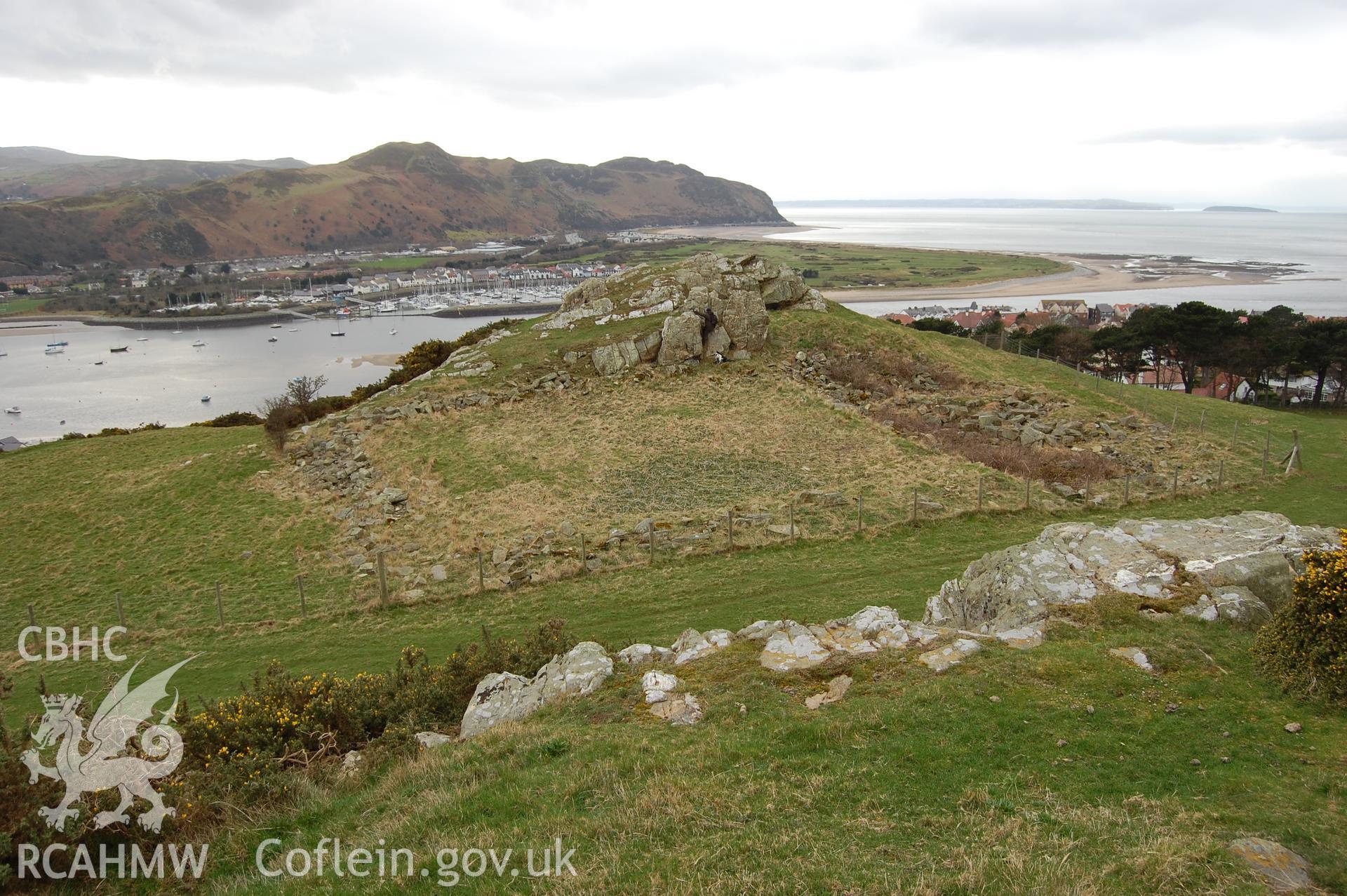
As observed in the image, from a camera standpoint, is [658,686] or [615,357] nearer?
[658,686]

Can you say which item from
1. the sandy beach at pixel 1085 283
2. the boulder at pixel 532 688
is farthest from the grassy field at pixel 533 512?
the sandy beach at pixel 1085 283

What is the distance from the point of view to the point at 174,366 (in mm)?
87250

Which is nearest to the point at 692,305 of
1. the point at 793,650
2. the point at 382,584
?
the point at 382,584

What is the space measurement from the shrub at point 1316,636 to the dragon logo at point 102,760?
575 inches

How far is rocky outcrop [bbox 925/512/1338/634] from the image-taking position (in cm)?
1291

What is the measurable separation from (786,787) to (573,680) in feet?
16.7

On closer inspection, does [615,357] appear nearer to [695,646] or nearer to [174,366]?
[695,646]

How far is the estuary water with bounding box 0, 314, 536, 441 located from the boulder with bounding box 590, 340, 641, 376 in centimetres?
4287

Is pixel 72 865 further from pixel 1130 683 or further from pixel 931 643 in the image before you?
pixel 1130 683

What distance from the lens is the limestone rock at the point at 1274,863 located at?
5781 millimetres

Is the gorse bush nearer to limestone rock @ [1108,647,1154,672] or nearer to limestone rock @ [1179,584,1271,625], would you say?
limestone rock @ [1108,647,1154,672]

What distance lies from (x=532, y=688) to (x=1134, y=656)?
10.0 meters

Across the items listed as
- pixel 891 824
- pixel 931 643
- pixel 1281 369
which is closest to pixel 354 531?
pixel 931 643

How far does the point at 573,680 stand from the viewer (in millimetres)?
11977
